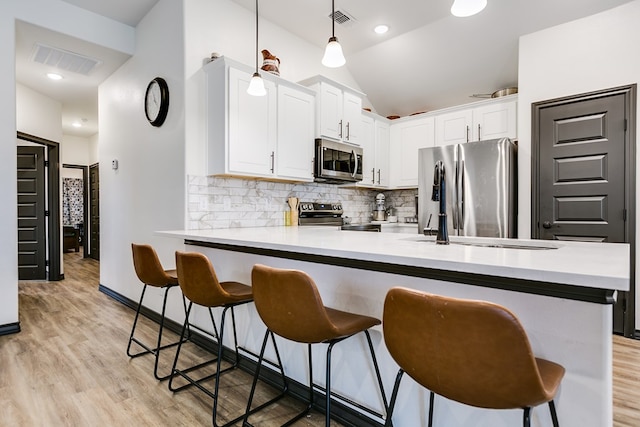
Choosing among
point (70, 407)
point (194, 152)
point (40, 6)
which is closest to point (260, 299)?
point (70, 407)

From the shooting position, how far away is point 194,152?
3.04 m

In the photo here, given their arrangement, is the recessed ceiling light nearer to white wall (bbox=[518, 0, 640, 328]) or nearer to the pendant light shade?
white wall (bbox=[518, 0, 640, 328])

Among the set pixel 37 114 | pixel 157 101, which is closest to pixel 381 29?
pixel 157 101

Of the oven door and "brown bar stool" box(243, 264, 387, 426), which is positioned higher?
the oven door

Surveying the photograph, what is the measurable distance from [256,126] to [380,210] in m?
2.62

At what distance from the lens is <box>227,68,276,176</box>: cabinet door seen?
2930mm

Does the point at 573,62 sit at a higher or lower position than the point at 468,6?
higher

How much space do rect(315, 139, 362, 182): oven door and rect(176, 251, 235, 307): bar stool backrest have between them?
6.53ft

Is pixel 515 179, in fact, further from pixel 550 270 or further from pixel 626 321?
pixel 550 270

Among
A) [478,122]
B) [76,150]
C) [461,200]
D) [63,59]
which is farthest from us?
[76,150]

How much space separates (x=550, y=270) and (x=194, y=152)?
2795 millimetres

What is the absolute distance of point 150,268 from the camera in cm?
238

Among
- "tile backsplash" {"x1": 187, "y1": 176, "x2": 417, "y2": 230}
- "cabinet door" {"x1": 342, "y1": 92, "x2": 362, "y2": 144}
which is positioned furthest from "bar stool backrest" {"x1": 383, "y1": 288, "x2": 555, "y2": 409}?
"cabinet door" {"x1": 342, "y1": 92, "x2": 362, "y2": 144}

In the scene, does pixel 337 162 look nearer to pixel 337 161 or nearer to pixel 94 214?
pixel 337 161
